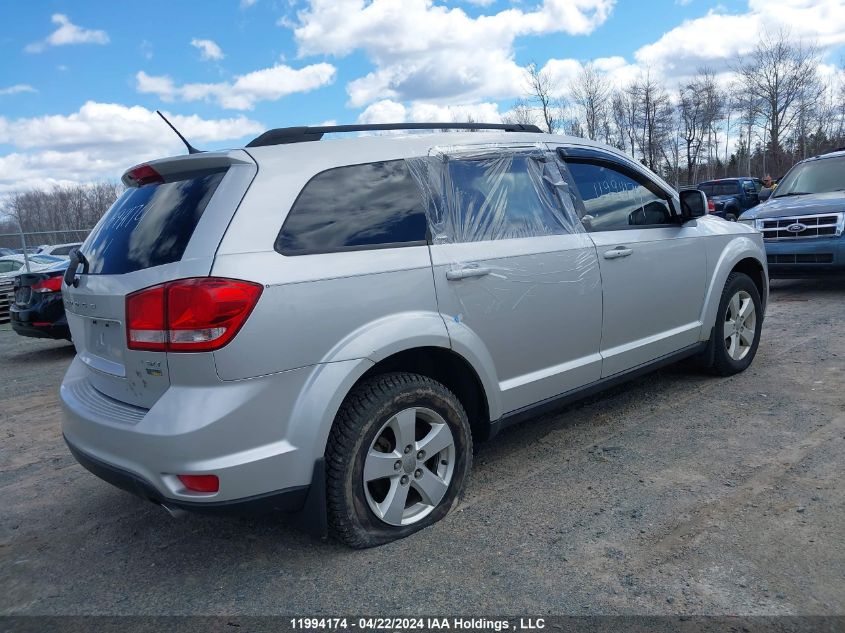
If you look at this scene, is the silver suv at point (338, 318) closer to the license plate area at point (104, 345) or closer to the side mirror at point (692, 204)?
the license plate area at point (104, 345)

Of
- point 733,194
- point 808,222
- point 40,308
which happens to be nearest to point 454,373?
point 40,308

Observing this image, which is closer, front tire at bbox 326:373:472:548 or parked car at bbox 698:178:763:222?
front tire at bbox 326:373:472:548

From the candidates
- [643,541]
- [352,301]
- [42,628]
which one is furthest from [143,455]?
[643,541]

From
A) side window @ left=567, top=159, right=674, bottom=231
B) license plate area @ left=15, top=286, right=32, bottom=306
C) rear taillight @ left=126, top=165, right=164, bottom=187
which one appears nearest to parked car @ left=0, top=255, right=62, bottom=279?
license plate area @ left=15, top=286, right=32, bottom=306

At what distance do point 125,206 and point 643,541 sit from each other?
111 inches

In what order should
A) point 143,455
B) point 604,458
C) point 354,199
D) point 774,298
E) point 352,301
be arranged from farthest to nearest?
point 774,298, point 604,458, point 354,199, point 352,301, point 143,455

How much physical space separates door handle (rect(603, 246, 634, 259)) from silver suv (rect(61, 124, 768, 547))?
0.04m

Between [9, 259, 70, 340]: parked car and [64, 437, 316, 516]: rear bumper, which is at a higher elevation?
[9, 259, 70, 340]: parked car

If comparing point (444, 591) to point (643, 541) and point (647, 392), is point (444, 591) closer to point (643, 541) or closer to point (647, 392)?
point (643, 541)

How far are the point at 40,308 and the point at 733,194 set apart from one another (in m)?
20.3

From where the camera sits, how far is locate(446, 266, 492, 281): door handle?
10.4 feet

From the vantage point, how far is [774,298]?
30.2 feet

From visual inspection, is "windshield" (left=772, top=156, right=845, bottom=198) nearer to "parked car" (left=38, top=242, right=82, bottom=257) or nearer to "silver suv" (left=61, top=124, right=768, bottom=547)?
"silver suv" (left=61, top=124, right=768, bottom=547)

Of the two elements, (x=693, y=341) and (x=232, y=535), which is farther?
(x=693, y=341)
